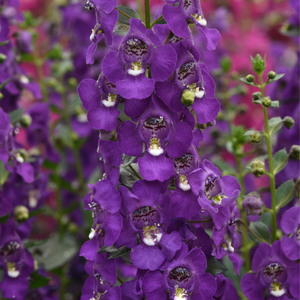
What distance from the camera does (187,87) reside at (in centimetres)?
72

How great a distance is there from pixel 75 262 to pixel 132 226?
86 cm

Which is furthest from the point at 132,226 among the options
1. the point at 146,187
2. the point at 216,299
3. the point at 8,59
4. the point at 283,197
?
the point at 8,59

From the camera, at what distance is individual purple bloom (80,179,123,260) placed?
0.71m

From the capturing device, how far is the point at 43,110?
4.45 feet

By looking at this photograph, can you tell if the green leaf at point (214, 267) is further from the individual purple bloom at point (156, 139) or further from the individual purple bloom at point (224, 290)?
the individual purple bloom at point (156, 139)

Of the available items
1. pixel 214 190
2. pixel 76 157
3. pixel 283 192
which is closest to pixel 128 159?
pixel 214 190

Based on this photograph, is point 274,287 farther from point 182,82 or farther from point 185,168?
point 182,82

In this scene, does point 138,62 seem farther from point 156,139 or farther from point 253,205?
point 253,205

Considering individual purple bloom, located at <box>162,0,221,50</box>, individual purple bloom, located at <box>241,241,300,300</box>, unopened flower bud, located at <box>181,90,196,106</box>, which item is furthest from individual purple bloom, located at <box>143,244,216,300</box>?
individual purple bloom, located at <box>162,0,221,50</box>

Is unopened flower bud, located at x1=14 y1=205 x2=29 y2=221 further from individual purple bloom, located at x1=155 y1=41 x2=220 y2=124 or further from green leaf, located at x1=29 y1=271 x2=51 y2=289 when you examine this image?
individual purple bloom, located at x1=155 y1=41 x2=220 y2=124

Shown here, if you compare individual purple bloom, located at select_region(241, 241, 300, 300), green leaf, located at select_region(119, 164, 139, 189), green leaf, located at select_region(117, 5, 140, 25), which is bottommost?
individual purple bloom, located at select_region(241, 241, 300, 300)

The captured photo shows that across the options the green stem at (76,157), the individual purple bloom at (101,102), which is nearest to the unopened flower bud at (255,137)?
the individual purple bloom at (101,102)

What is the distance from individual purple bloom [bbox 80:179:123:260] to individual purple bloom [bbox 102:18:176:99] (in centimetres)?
16

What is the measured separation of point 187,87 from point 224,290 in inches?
14.7
